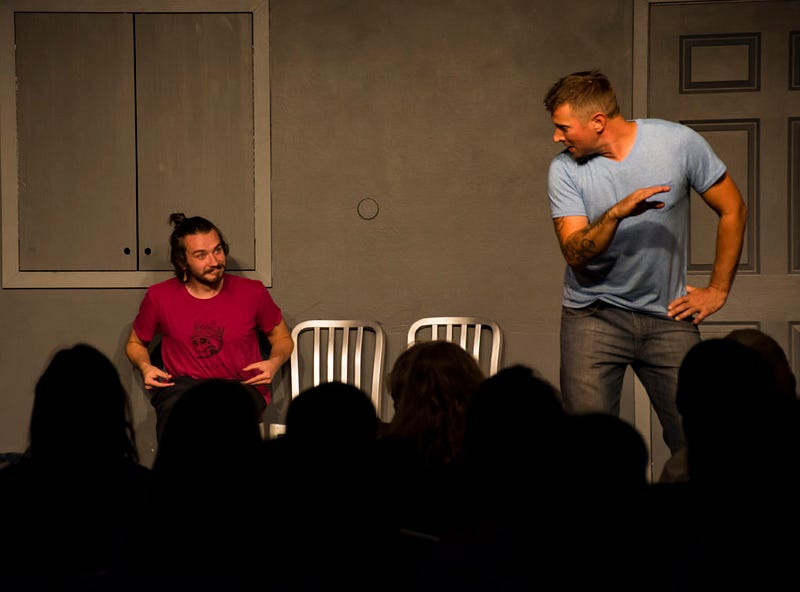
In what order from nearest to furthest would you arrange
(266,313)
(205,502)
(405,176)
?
(205,502)
(266,313)
(405,176)

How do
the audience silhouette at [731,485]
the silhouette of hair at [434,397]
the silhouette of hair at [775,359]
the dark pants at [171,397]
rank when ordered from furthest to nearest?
the dark pants at [171,397] < the silhouette of hair at [775,359] < the silhouette of hair at [434,397] < the audience silhouette at [731,485]

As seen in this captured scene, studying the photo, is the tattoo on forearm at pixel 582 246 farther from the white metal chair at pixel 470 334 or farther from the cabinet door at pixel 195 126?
the cabinet door at pixel 195 126

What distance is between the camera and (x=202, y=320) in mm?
3650

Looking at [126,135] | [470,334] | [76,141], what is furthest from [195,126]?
[470,334]

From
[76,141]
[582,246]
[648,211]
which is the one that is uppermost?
[76,141]

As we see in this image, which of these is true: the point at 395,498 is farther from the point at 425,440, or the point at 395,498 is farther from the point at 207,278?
the point at 207,278

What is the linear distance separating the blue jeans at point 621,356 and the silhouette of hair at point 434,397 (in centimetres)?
70

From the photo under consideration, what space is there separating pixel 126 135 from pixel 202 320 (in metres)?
0.95

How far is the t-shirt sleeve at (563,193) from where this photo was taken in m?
2.66

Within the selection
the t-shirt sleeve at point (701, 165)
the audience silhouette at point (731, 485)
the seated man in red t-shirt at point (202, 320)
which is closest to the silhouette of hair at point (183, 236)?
the seated man in red t-shirt at point (202, 320)

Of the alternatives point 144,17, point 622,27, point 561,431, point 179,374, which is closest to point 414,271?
point 179,374

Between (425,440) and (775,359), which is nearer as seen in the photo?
(425,440)

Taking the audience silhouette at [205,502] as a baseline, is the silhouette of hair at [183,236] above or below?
above

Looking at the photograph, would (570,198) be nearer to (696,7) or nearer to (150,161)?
(696,7)
